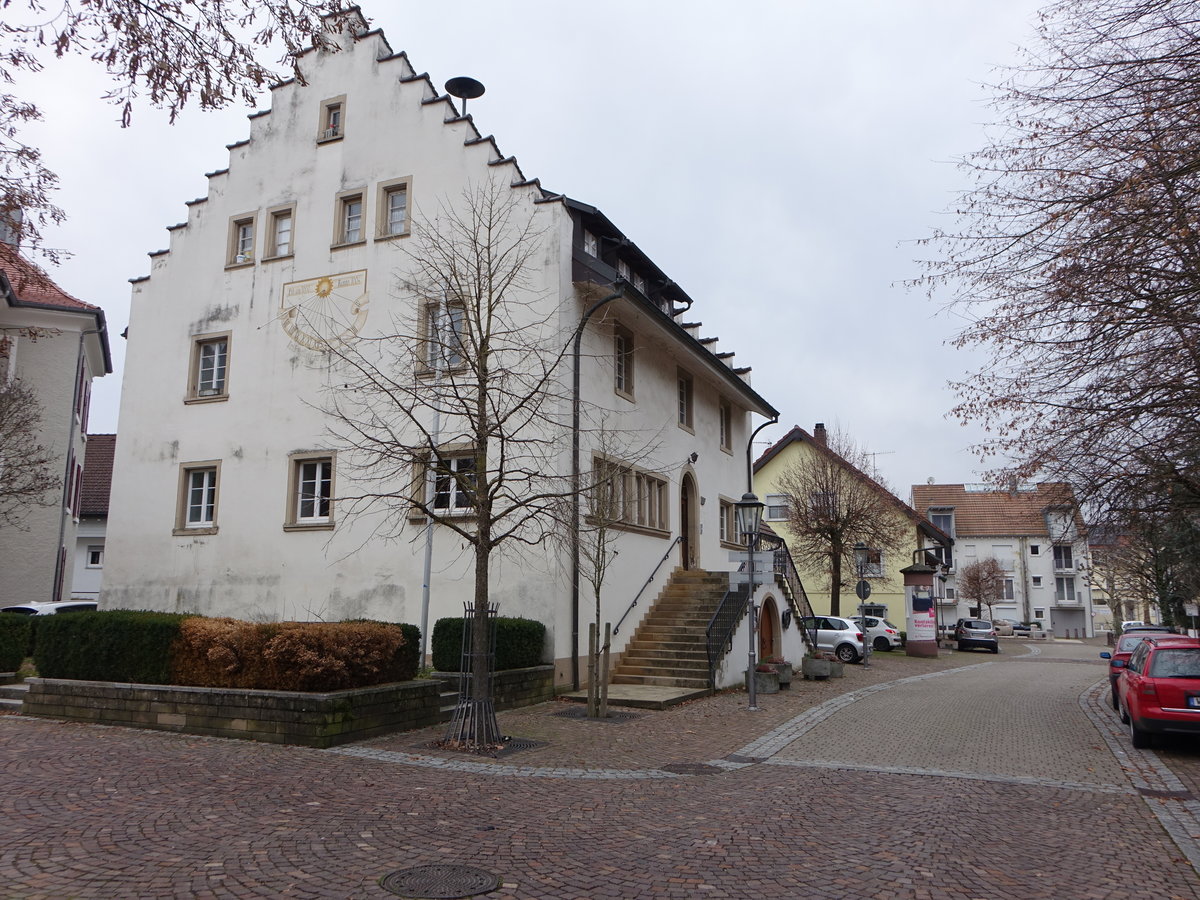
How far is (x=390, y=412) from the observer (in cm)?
1788

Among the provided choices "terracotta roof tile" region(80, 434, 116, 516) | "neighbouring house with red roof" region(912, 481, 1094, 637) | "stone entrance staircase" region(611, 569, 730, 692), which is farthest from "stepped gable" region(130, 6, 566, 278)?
"neighbouring house with red roof" region(912, 481, 1094, 637)

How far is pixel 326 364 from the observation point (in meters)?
18.8

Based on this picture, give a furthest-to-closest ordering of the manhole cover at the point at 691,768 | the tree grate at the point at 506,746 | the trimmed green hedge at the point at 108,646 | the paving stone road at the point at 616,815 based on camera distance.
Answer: the trimmed green hedge at the point at 108,646 → the tree grate at the point at 506,746 → the manhole cover at the point at 691,768 → the paving stone road at the point at 616,815

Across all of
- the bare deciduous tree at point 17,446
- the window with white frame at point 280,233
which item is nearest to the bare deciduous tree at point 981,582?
the window with white frame at point 280,233

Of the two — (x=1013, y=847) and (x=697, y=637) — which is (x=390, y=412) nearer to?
(x=697, y=637)

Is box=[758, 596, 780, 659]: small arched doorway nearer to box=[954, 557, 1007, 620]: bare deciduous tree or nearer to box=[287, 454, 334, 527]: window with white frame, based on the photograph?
box=[287, 454, 334, 527]: window with white frame

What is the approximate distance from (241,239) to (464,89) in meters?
6.08

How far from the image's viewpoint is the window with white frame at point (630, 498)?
1599cm

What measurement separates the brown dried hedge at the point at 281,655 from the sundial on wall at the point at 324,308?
26.8 ft

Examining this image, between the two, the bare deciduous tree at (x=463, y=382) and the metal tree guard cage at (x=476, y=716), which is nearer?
the metal tree guard cage at (x=476, y=716)

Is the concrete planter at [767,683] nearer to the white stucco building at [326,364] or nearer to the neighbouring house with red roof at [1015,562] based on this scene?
the white stucco building at [326,364]

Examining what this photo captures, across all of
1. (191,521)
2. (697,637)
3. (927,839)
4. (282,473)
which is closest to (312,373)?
(282,473)

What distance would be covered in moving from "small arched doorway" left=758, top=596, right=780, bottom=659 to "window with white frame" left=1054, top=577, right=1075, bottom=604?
57.4 meters

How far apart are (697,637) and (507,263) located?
8.49 meters
